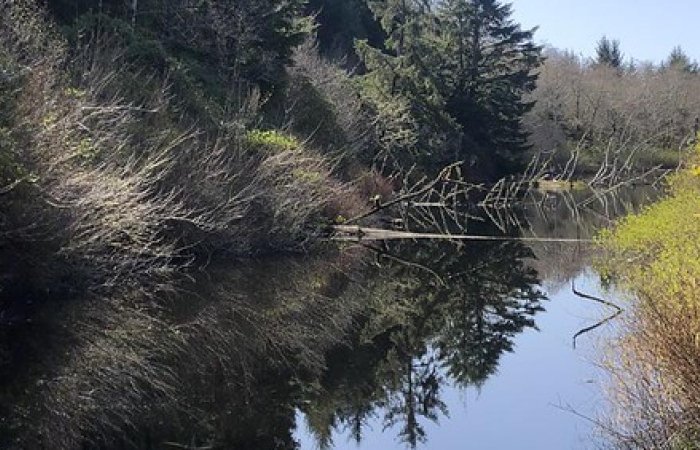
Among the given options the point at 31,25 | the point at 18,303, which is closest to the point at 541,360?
the point at 18,303

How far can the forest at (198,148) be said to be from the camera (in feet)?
51.0

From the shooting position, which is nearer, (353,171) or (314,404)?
(314,404)

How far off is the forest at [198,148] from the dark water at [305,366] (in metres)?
0.49

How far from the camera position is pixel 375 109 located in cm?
4241

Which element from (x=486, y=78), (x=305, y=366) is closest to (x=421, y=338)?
(x=305, y=366)

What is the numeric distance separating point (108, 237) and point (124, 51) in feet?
25.7

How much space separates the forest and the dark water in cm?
49

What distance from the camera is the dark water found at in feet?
35.2

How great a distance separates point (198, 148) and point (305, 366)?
10.2 meters

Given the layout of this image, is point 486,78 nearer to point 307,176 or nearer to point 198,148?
point 307,176

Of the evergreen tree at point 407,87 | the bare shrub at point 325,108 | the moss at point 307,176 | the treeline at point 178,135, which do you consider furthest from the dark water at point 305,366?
the evergreen tree at point 407,87

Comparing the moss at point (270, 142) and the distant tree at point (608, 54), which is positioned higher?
the distant tree at point (608, 54)

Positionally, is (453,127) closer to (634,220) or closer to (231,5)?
(231,5)

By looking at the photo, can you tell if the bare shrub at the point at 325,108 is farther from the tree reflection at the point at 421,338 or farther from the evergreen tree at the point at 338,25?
the evergreen tree at the point at 338,25
